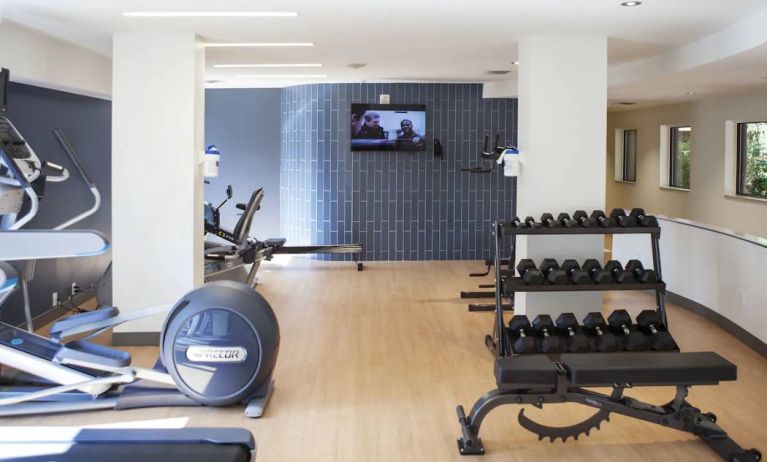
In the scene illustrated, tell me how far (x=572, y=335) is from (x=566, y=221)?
76 cm

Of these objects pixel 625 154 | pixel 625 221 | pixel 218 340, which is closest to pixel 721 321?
pixel 625 221

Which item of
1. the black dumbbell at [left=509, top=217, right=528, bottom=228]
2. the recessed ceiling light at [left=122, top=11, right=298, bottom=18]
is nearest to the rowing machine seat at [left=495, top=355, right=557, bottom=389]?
the black dumbbell at [left=509, top=217, right=528, bottom=228]

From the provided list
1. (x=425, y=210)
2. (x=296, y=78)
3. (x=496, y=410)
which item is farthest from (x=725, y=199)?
(x=496, y=410)

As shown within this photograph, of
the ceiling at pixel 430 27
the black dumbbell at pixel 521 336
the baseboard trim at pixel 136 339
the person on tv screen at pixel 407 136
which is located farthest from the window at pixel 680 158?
the baseboard trim at pixel 136 339

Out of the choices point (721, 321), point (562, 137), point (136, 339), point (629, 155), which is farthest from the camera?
point (629, 155)

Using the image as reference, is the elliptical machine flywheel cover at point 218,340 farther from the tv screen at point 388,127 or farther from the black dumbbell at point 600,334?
the tv screen at point 388,127

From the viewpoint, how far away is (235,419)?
157 inches

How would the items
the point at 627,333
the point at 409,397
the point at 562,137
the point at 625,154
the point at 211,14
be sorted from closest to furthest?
1. the point at 409,397
2. the point at 211,14
3. the point at 627,333
4. the point at 562,137
5. the point at 625,154

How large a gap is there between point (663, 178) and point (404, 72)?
4.71 metres

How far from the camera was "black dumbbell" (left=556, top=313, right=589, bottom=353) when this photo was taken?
4.64m

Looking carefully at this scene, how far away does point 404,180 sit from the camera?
373 inches

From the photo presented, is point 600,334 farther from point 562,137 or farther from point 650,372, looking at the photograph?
point 562,137

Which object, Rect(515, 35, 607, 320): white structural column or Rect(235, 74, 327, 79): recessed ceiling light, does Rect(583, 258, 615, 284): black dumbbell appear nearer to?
Rect(515, 35, 607, 320): white structural column

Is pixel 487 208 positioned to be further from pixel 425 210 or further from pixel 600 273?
pixel 600 273
